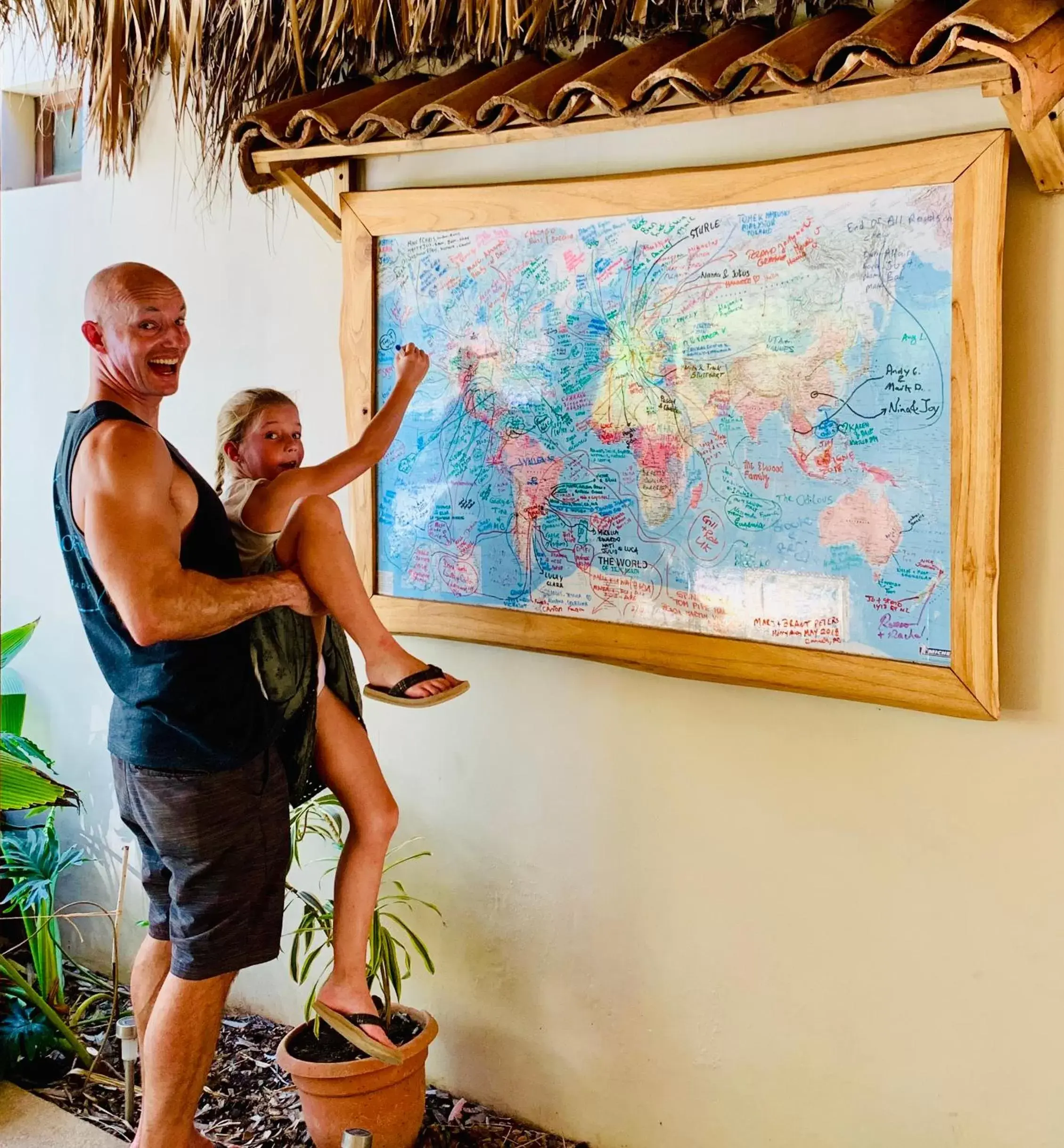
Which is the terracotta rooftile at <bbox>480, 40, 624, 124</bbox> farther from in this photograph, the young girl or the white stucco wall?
the young girl

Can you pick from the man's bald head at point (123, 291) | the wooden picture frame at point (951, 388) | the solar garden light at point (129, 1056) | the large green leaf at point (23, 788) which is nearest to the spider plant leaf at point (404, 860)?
the wooden picture frame at point (951, 388)

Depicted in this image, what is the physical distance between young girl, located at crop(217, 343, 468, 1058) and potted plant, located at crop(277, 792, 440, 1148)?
108 mm

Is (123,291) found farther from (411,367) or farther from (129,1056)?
(129,1056)

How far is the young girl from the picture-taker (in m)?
2.52

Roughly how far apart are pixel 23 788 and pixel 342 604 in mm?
1182

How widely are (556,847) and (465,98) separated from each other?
1.69 m

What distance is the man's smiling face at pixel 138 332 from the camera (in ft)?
8.04

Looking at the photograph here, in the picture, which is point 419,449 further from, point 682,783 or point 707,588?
point 682,783

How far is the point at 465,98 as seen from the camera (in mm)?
2488

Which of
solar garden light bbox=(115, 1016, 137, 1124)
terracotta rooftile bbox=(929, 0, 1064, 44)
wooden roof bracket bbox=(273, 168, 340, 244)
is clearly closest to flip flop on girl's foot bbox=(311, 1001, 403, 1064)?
solar garden light bbox=(115, 1016, 137, 1124)

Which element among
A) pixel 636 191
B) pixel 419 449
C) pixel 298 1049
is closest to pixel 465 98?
pixel 636 191

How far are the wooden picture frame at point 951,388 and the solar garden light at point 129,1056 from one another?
3.78ft

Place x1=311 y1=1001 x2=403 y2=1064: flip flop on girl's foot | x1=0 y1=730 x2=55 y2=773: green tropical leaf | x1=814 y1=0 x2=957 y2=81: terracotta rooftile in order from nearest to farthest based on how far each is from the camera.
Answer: x1=814 y1=0 x2=957 y2=81: terracotta rooftile → x1=311 y1=1001 x2=403 y2=1064: flip flop on girl's foot → x1=0 y1=730 x2=55 y2=773: green tropical leaf

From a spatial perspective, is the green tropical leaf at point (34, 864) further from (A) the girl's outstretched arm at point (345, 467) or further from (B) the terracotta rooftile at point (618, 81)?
(B) the terracotta rooftile at point (618, 81)
